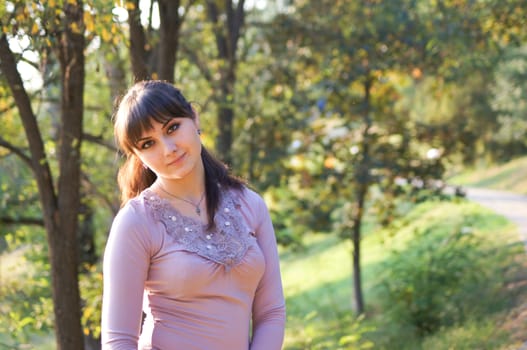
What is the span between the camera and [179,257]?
8.00 ft

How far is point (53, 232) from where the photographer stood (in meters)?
5.32

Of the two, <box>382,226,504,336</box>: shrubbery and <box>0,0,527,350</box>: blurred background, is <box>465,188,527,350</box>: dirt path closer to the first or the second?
<box>0,0,527,350</box>: blurred background

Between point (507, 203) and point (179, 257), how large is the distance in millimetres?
17613

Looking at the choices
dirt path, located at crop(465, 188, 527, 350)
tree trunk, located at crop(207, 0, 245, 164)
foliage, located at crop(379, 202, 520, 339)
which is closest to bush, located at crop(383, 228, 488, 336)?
foliage, located at crop(379, 202, 520, 339)

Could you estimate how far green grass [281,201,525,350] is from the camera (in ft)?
25.4

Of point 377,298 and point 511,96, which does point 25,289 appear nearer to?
point 377,298

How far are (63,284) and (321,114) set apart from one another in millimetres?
7427

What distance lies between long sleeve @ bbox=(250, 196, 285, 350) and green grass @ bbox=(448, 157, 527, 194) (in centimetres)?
1870

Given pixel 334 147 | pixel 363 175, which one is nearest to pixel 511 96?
pixel 334 147

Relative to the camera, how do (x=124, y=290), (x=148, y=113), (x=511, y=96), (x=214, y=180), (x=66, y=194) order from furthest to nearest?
(x=511, y=96)
(x=66, y=194)
(x=214, y=180)
(x=148, y=113)
(x=124, y=290)

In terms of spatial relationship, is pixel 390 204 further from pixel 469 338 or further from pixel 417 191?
pixel 469 338

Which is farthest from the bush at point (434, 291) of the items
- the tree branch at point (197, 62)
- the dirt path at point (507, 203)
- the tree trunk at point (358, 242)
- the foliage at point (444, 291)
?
the tree branch at point (197, 62)

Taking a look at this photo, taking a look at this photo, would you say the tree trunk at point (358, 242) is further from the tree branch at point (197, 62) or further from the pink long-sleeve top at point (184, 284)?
the pink long-sleeve top at point (184, 284)

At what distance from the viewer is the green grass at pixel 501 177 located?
74.6ft
